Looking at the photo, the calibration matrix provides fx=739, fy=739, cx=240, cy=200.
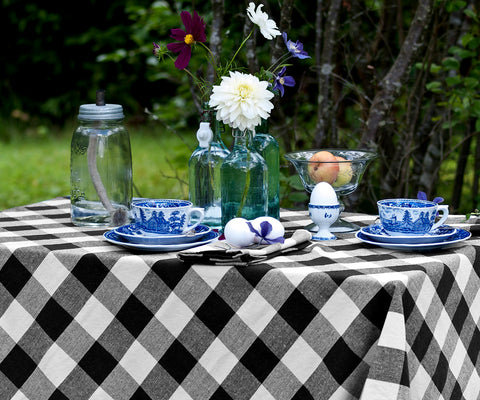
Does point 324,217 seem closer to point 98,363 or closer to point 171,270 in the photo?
point 171,270

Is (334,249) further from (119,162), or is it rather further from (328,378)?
(119,162)

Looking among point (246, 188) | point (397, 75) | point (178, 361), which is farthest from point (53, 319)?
point (397, 75)

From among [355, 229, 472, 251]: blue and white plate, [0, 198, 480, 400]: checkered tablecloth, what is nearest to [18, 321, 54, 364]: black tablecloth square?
[0, 198, 480, 400]: checkered tablecloth

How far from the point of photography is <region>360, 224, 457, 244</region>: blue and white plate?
1620 millimetres

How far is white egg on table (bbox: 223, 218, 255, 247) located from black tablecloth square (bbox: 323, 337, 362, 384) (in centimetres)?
32

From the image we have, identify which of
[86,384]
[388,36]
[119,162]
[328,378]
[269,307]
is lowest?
[86,384]

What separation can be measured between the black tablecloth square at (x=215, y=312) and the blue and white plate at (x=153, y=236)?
0.66 ft

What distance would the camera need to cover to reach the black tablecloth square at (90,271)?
160cm

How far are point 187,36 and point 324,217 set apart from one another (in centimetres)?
52

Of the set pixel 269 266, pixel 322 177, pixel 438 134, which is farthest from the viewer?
pixel 438 134

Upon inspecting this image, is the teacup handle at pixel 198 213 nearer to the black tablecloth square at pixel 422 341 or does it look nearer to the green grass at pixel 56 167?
the black tablecloth square at pixel 422 341

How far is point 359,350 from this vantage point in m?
1.42

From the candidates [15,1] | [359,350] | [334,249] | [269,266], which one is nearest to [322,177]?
[334,249]

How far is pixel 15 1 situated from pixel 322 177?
6282 millimetres
